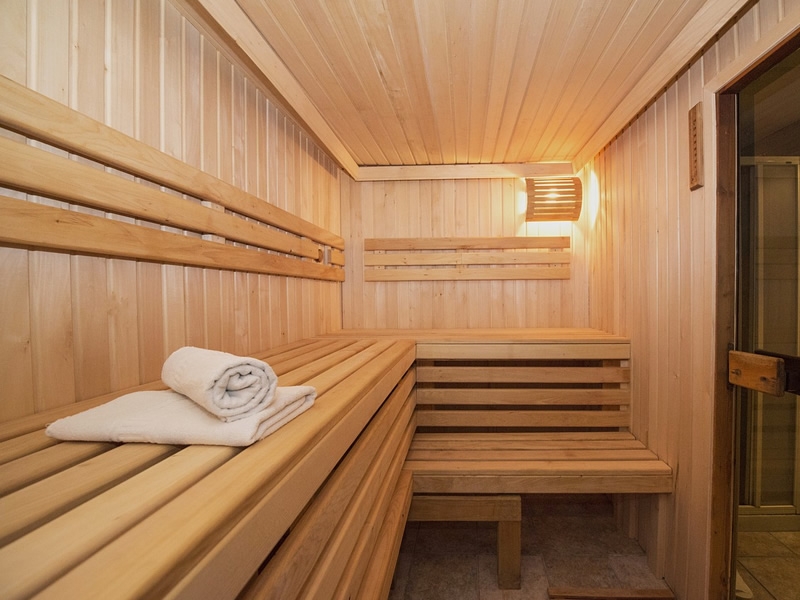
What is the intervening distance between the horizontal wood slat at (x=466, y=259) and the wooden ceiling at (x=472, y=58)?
902 millimetres

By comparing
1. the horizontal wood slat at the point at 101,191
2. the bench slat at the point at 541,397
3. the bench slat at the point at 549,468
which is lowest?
the bench slat at the point at 549,468

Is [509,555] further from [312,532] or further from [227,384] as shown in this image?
[227,384]

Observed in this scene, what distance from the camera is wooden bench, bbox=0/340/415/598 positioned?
0.46 m

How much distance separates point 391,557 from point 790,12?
2223 millimetres

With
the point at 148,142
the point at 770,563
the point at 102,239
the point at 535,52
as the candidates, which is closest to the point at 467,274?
the point at 535,52

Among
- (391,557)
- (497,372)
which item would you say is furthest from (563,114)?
(391,557)

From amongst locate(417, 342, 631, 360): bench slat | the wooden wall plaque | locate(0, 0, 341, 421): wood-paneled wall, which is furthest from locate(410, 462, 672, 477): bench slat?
the wooden wall plaque

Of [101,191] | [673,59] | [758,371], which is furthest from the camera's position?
[673,59]

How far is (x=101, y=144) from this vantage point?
1181 millimetres

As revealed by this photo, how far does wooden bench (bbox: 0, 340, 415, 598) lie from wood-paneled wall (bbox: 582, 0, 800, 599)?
1506 millimetres

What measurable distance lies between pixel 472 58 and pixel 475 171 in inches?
62.5

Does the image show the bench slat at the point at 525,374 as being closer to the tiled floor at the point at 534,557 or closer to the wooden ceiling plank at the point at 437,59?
the tiled floor at the point at 534,557

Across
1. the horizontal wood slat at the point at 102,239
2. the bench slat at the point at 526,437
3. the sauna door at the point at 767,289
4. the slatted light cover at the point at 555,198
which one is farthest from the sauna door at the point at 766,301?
the horizontal wood slat at the point at 102,239

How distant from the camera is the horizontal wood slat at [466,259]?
355cm
